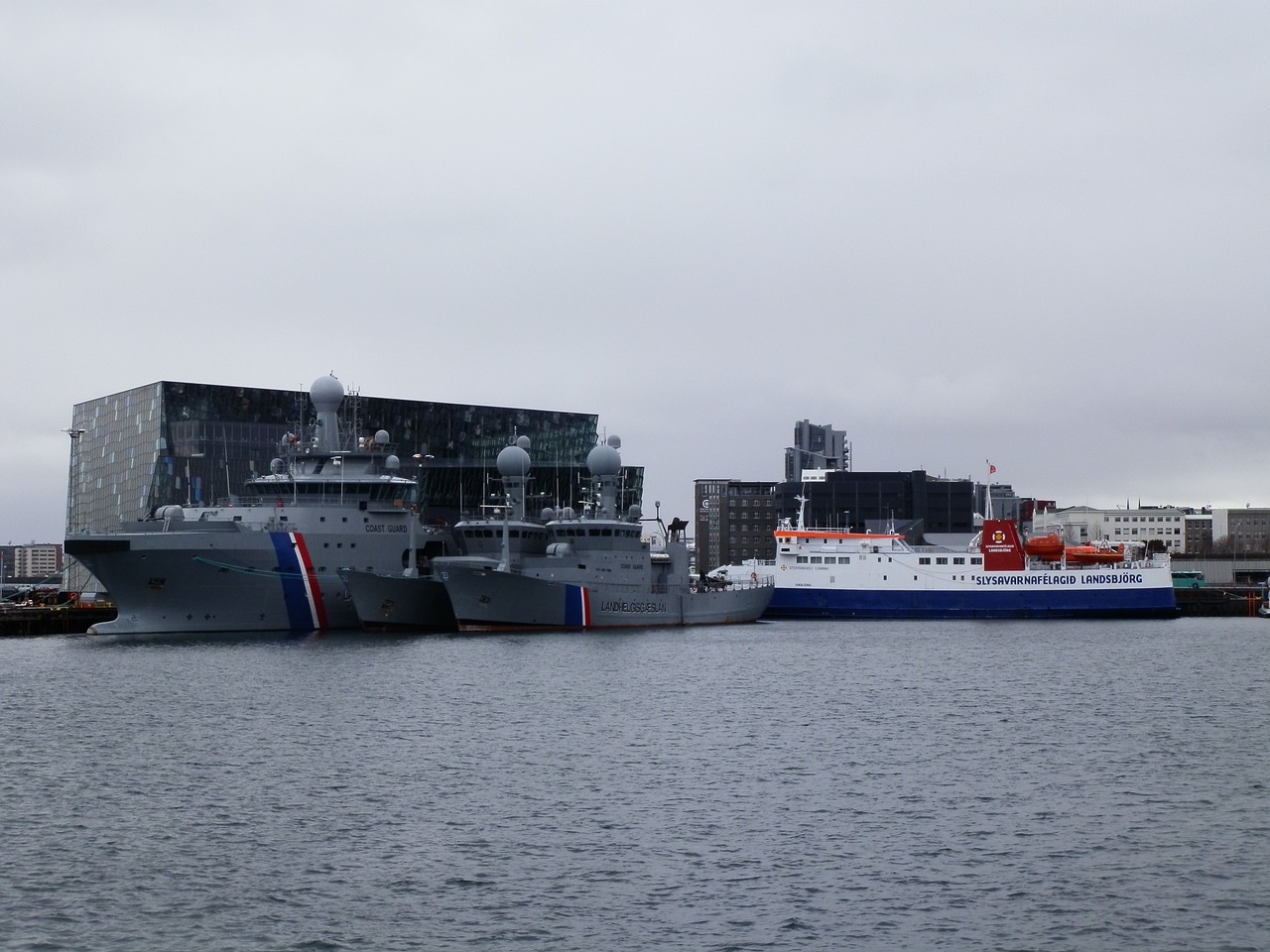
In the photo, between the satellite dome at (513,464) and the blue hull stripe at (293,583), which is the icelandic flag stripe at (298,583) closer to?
the blue hull stripe at (293,583)

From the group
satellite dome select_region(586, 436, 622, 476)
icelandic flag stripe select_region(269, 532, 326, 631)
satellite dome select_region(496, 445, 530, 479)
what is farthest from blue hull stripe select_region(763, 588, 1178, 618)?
icelandic flag stripe select_region(269, 532, 326, 631)

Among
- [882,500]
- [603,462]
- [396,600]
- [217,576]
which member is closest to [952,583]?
[603,462]

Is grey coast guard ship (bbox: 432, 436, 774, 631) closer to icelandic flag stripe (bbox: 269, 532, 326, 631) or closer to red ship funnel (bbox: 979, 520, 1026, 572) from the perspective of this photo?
icelandic flag stripe (bbox: 269, 532, 326, 631)

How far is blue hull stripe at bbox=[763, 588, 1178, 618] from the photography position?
7838 centimetres

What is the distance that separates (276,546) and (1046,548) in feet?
150

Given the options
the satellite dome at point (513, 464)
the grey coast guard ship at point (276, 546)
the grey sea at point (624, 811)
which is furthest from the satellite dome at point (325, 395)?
the grey sea at point (624, 811)

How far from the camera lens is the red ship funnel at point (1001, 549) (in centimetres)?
7875

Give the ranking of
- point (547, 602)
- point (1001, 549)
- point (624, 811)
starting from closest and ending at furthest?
point (624, 811) < point (547, 602) < point (1001, 549)

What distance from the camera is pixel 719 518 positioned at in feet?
537

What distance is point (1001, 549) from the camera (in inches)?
3103

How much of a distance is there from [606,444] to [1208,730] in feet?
132

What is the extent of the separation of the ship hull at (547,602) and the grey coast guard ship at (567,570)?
43mm

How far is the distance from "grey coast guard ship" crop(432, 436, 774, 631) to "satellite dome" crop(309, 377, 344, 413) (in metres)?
8.38

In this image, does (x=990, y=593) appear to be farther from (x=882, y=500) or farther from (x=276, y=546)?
(x=882, y=500)
